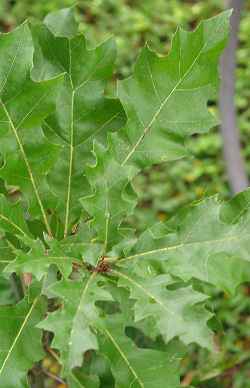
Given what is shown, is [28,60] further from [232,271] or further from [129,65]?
[129,65]

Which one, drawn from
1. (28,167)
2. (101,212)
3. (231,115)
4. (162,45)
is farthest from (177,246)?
(162,45)

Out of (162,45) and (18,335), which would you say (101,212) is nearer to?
(18,335)

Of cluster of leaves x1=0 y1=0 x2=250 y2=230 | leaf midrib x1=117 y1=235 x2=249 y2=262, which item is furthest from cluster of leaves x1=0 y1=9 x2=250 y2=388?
cluster of leaves x1=0 y1=0 x2=250 y2=230

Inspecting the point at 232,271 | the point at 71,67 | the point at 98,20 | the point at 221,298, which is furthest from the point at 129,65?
the point at 232,271

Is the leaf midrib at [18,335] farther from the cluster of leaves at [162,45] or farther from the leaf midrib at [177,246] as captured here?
the cluster of leaves at [162,45]

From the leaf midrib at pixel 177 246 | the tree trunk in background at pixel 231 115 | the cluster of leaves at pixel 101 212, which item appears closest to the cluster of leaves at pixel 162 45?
the tree trunk in background at pixel 231 115
